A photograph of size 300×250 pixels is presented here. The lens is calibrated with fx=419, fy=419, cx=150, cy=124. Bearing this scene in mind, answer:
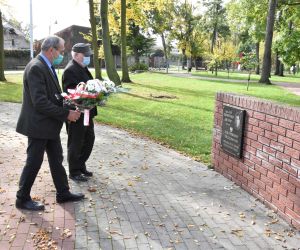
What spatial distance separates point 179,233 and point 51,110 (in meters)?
1.95

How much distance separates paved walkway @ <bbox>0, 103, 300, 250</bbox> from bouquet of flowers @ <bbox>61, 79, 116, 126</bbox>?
124 cm

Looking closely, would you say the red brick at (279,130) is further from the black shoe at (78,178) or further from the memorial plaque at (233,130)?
the black shoe at (78,178)

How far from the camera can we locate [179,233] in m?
4.52

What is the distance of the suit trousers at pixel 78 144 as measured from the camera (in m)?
Result: 5.93

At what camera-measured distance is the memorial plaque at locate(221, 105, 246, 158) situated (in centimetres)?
605

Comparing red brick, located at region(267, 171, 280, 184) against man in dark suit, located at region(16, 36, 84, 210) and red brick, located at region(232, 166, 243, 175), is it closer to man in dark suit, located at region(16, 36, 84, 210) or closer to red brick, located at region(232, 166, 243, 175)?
red brick, located at region(232, 166, 243, 175)

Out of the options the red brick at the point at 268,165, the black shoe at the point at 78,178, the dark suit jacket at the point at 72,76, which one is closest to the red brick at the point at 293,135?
the red brick at the point at 268,165

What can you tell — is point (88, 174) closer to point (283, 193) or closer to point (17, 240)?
point (17, 240)

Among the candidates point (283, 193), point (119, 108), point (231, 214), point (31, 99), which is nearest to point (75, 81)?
point (31, 99)

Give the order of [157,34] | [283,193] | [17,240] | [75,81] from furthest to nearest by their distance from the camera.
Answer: [157,34] → [75,81] → [283,193] → [17,240]

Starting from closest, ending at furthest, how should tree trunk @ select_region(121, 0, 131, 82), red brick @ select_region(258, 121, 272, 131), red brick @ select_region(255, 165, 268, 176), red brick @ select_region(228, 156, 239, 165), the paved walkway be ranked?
1. the paved walkway
2. red brick @ select_region(258, 121, 272, 131)
3. red brick @ select_region(255, 165, 268, 176)
4. red brick @ select_region(228, 156, 239, 165)
5. tree trunk @ select_region(121, 0, 131, 82)

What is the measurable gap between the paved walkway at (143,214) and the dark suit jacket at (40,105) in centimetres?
97

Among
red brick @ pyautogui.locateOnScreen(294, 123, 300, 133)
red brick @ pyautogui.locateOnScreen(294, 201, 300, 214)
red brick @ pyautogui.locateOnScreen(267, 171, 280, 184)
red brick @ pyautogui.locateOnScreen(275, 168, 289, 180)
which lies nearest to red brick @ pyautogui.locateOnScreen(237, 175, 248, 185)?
red brick @ pyautogui.locateOnScreen(267, 171, 280, 184)

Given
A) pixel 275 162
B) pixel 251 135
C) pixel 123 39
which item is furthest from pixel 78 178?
pixel 123 39
